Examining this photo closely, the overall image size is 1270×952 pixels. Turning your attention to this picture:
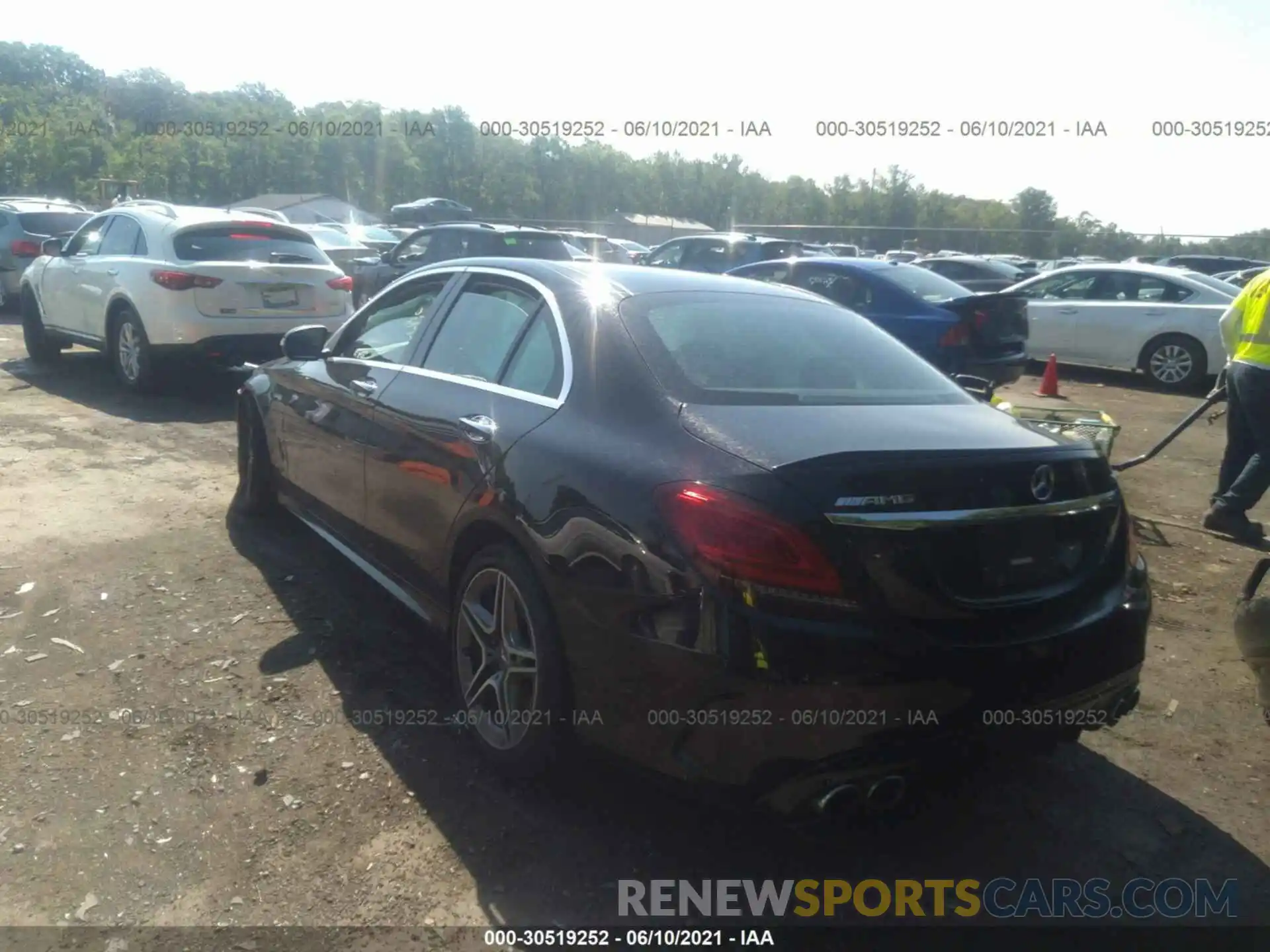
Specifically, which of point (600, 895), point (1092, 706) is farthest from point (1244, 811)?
point (600, 895)

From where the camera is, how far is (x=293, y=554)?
17.8 feet

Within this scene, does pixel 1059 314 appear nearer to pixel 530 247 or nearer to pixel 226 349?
pixel 530 247

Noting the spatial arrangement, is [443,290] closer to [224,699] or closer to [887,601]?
[224,699]

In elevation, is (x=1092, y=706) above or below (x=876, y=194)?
below

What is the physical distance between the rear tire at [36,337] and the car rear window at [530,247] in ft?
16.8

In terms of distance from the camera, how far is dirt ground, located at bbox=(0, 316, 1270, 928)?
2.85m

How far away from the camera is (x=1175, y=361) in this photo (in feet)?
43.1

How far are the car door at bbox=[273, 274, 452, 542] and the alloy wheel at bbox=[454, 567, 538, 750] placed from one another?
1084 millimetres

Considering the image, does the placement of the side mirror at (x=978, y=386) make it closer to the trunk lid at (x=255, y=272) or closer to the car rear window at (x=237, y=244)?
the trunk lid at (x=255, y=272)

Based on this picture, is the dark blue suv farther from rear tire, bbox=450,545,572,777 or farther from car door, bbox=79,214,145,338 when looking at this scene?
rear tire, bbox=450,545,572,777

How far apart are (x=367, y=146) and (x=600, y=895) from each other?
8016 cm

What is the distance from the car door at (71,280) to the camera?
10.2 meters

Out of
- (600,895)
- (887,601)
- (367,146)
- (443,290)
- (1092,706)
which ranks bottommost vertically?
(600,895)

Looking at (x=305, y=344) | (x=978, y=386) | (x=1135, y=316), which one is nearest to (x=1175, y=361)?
(x=1135, y=316)
